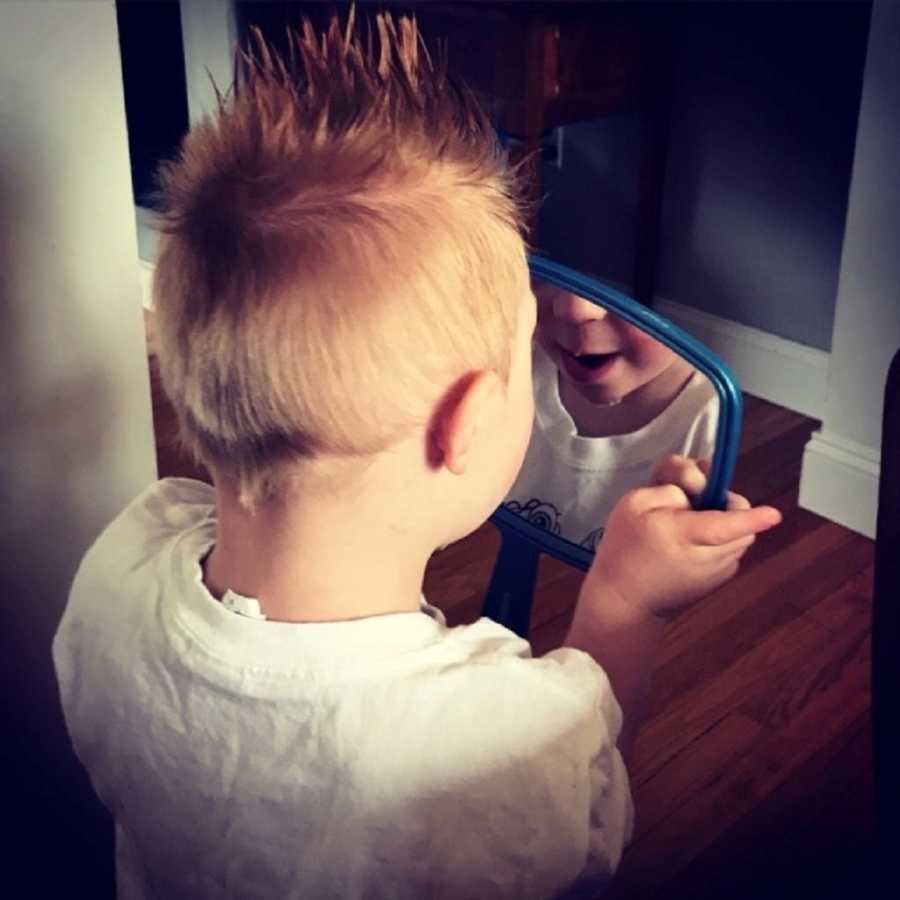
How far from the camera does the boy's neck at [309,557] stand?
597mm

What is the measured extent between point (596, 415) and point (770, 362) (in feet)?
4.90

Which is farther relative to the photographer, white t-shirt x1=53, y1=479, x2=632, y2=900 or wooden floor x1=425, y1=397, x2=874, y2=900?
wooden floor x1=425, y1=397, x2=874, y2=900

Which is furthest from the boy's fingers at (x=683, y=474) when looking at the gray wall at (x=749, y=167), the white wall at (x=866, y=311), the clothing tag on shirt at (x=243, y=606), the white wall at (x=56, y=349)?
the gray wall at (x=749, y=167)

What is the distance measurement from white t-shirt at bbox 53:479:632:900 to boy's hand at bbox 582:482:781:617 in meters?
0.08

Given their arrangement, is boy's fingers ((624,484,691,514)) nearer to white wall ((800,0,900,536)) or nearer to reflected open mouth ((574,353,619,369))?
reflected open mouth ((574,353,619,369))

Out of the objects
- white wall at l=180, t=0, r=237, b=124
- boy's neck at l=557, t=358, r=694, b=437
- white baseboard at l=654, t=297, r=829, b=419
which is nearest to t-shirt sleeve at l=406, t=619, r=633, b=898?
boy's neck at l=557, t=358, r=694, b=437

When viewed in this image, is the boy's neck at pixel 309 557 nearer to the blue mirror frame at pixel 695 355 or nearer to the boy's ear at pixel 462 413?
the boy's ear at pixel 462 413

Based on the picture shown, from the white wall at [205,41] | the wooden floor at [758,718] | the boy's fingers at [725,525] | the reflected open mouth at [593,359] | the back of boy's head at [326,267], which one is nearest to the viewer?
the back of boy's head at [326,267]

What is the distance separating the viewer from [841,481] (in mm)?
1801

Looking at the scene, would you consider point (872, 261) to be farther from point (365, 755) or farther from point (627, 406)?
point (365, 755)

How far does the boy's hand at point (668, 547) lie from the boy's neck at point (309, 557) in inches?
5.4

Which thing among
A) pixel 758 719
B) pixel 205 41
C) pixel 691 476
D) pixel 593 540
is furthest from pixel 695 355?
pixel 205 41

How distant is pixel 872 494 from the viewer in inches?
69.3

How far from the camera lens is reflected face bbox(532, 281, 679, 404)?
705mm
